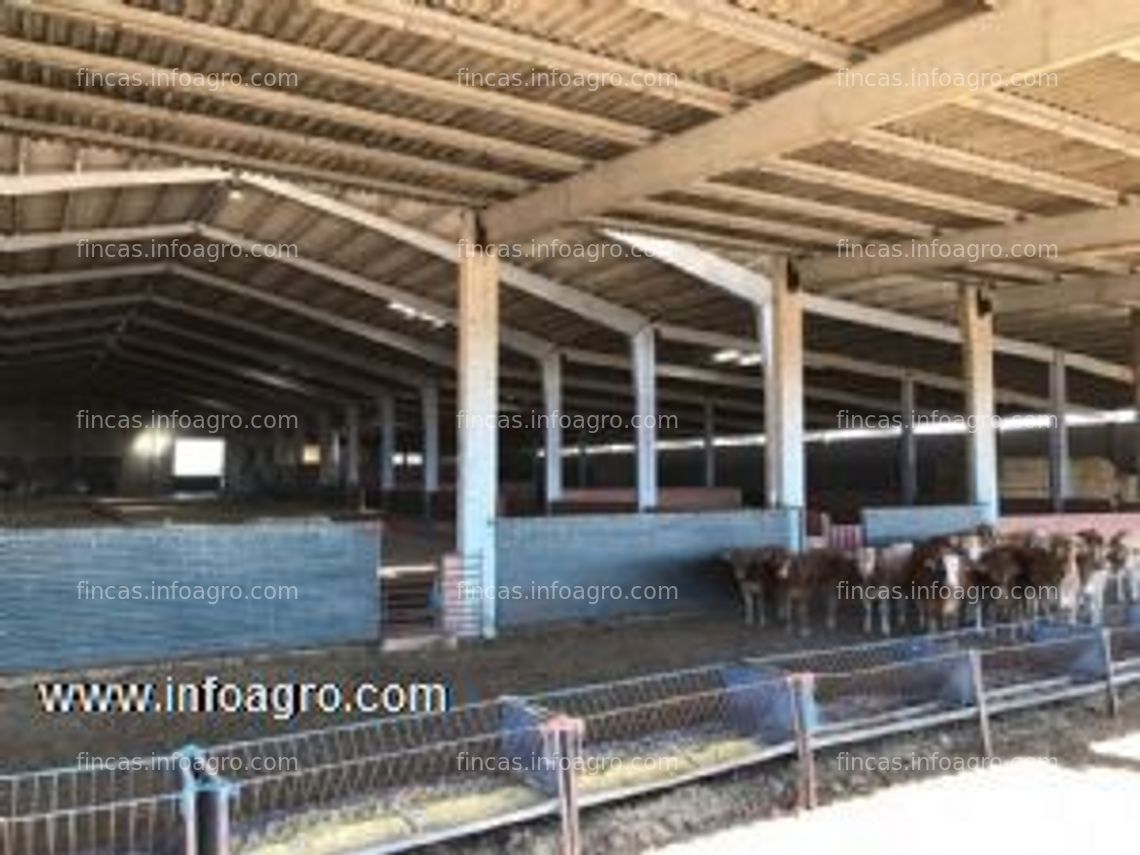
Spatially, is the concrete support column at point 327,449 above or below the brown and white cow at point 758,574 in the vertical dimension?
above

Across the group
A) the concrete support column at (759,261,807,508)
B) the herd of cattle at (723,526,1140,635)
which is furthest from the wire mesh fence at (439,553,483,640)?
the concrete support column at (759,261,807,508)

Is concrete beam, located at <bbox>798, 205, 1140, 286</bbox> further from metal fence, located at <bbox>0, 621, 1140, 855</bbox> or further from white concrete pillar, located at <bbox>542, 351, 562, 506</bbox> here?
white concrete pillar, located at <bbox>542, 351, 562, 506</bbox>

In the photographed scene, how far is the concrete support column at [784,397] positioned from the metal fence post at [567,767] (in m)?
10.7

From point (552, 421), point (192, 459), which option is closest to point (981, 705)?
point (552, 421)

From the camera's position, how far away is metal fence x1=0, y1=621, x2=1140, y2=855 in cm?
516

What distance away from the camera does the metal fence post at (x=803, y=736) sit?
636 centimetres

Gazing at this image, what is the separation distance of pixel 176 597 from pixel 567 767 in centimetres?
628

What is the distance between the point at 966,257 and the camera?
47.7 feet

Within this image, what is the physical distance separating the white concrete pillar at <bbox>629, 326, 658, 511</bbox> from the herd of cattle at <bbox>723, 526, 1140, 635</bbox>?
600 centimetres

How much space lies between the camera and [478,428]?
12.9 m

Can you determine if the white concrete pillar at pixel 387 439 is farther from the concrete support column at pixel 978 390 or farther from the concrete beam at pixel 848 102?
the concrete beam at pixel 848 102

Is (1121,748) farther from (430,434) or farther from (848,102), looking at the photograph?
(430,434)

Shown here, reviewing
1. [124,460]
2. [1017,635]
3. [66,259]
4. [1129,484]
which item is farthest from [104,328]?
[1129,484]

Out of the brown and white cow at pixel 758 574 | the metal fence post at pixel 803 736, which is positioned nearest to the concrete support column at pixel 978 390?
the brown and white cow at pixel 758 574
